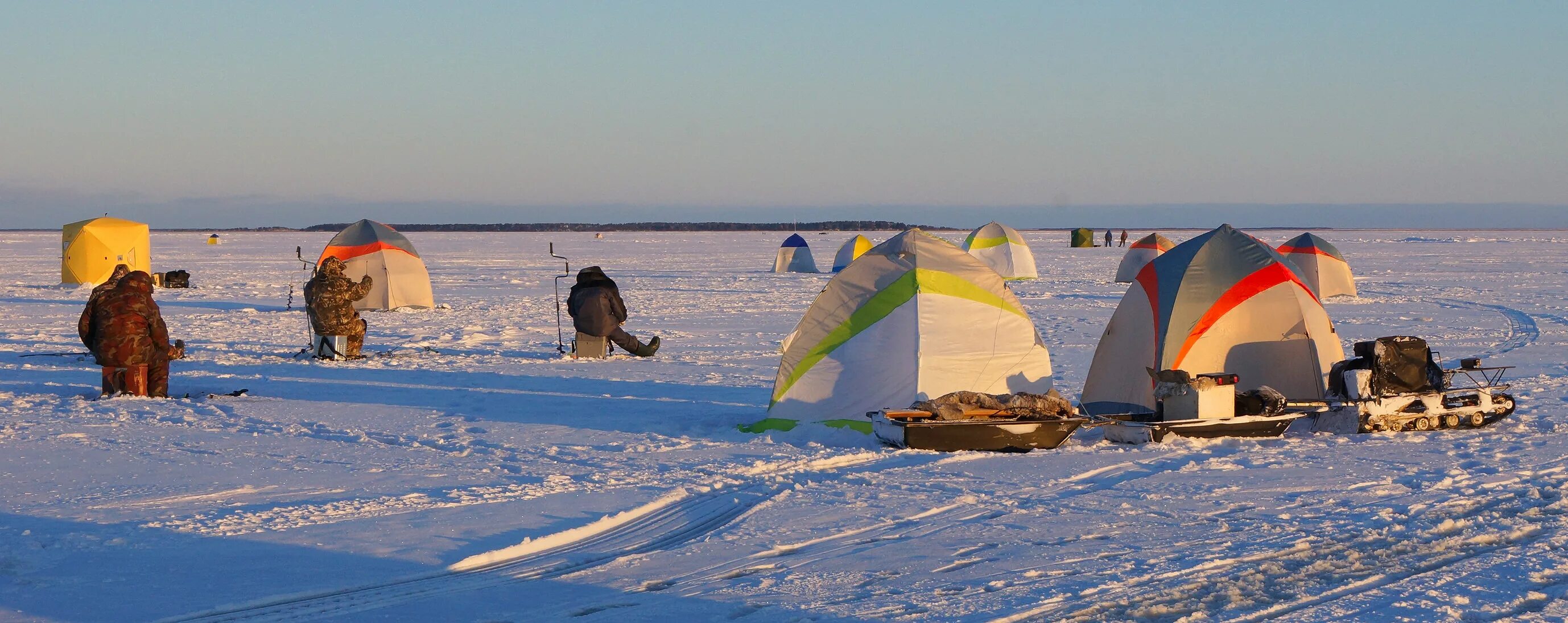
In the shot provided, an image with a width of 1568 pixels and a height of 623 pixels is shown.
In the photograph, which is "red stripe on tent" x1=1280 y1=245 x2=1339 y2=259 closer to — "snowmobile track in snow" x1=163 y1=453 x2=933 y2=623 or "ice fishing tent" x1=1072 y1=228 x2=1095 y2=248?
"snowmobile track in snow" x1=163 y1=453 x2=933 y2=623

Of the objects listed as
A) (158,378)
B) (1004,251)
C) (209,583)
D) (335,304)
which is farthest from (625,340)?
(1004,251)

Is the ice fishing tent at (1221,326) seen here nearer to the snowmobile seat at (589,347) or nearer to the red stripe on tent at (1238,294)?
the red stripe on tent at (1238,294)

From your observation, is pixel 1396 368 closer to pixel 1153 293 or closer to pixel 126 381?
pixel 1153 293

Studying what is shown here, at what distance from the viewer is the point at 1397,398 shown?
40.6 feet

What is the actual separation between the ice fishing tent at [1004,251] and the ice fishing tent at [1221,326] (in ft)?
92.9

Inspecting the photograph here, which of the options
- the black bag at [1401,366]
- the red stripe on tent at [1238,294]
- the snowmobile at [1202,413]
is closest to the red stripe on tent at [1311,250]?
the black bag at [1401,366]

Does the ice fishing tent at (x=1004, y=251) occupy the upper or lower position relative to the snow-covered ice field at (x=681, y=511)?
upper

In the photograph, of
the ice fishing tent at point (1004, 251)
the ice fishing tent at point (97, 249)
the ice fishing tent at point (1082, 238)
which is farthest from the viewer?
the ice fishing tent at point (1082, 238)

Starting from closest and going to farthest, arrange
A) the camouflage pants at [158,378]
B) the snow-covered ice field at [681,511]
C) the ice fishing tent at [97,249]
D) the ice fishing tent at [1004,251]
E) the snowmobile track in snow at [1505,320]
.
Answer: the snow-covered ice field at [681,511], the camouflage pants at [158,378], the snowmobile track in snow at [1505,320], the ice fishing tent at [97,249], the ice fishing tent at [1004,251]

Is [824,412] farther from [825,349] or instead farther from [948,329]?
[948,329]

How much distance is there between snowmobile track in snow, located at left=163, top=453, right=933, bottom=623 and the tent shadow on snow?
0.33 feet

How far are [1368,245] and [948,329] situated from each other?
8171 centimetres

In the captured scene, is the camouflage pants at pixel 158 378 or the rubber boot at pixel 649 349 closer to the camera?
the camouflage pants at pixel 158 378

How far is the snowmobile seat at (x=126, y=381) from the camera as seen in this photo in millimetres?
14555
